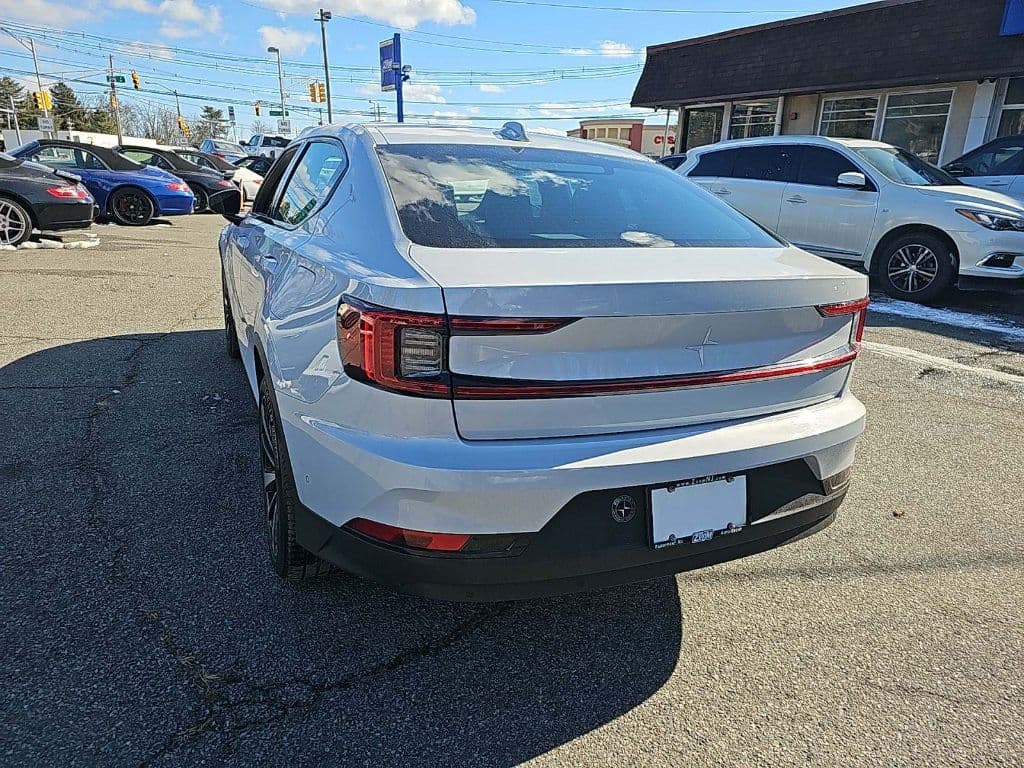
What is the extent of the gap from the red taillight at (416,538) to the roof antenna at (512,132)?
1851 millimetres

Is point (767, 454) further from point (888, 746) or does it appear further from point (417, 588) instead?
point (417, 588)

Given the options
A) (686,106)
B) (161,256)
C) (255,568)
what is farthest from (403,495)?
(686,106)

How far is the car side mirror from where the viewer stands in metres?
7.54

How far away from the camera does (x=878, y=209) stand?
775 cm

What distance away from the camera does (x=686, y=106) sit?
19797mm

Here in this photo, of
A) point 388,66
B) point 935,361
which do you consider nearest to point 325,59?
point 388,66

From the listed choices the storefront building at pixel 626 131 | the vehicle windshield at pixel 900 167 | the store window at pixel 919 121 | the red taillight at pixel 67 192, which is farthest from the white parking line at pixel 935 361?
the storefront building at pixel 626 131

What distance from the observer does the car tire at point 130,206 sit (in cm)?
1317

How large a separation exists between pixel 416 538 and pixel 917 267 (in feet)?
24.8

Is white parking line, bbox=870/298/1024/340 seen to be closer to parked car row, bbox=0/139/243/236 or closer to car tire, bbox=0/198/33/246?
parked car row, bbox=0/139/243/236

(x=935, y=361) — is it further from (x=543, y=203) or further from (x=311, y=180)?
(x=311, y=180)

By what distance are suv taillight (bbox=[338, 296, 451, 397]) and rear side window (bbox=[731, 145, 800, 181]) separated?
8144 mm

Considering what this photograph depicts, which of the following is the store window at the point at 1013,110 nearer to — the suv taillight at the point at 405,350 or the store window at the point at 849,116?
the store window at the point at 849,116

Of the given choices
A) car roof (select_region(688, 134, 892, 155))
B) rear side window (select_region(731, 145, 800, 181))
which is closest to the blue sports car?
car roof (select_region(688, 134, 892, 155))
